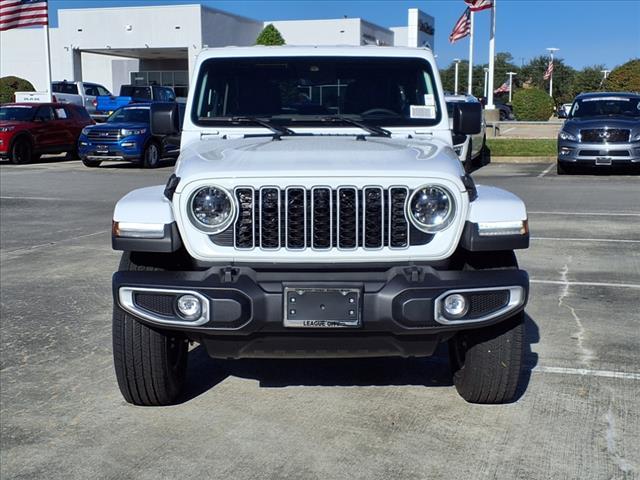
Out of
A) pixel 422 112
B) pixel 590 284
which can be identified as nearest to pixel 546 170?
pixel 590 284

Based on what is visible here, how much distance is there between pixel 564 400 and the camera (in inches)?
184

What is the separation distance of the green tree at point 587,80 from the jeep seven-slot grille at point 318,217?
71.1m

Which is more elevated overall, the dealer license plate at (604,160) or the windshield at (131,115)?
the windshield at (131,115)

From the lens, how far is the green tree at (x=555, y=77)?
270 feet

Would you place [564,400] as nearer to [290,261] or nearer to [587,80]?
[290,261]

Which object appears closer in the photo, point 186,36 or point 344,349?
point 344,349

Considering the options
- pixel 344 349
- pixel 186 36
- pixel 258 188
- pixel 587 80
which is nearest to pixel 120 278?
pixel 258 188

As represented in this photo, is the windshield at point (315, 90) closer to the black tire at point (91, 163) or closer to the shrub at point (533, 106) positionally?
the black tire at point (91, 163)

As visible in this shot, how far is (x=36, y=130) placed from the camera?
22969 millimetres

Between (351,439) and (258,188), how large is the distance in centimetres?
133

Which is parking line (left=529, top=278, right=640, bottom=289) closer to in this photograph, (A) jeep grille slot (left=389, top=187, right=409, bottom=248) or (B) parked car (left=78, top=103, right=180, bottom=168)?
(A) jeep grille slot (left=389, top=187, right=409, bottom=248)

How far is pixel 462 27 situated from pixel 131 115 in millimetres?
15146

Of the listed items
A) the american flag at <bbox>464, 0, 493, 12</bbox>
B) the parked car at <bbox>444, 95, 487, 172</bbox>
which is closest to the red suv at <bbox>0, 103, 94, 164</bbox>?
the parked car at <bbox>444, 95, 487, 172</bbox>

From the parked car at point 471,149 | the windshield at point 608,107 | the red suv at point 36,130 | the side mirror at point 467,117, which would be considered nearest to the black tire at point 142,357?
the side mirror at point 467,117
